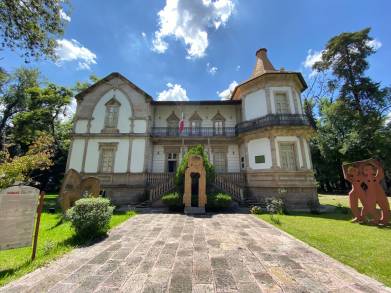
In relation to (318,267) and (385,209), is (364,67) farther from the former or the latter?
(318,267)

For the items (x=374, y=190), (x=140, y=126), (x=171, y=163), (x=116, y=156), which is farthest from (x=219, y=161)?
(x=374, y=190)

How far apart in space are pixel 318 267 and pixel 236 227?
13.0ft

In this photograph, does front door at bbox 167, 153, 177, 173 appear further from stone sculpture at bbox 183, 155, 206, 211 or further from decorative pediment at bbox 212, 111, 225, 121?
stone sculpture at bbox 183, 155, 206, 211

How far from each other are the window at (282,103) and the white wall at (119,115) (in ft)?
43.6

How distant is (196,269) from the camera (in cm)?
Result: 393

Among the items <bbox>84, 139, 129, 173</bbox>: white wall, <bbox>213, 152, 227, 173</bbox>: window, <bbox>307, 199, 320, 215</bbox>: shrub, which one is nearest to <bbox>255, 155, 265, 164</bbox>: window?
<bbox>213, 152, 227, 173</bbox>: window

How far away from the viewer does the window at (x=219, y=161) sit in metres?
17.6

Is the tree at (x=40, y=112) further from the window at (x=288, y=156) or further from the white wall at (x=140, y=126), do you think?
the window at (x=288, y=156)

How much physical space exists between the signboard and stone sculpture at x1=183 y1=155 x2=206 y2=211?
8.22m

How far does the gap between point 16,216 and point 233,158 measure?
1550 centimetres

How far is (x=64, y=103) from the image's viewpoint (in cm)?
2373

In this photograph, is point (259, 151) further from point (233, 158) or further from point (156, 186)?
point (156, 186)

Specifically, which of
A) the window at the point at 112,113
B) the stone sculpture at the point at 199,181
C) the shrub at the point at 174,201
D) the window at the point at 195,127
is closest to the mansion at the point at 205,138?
the window at the point at 112,113

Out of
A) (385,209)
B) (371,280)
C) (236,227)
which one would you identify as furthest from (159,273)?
(385,209)
